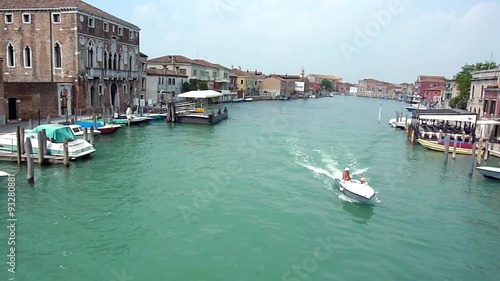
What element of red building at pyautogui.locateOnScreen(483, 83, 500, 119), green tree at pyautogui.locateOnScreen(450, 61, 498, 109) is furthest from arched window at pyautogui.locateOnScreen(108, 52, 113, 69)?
green tree at pyautogui.locateOnScreen(450, 61, 498, 109)

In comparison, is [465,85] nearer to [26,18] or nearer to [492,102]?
[492,102]

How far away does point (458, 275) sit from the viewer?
28.4 ft

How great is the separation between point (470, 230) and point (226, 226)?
21.0 ft

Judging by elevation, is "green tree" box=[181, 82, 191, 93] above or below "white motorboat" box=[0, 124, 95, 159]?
above

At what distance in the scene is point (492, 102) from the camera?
25.0 m

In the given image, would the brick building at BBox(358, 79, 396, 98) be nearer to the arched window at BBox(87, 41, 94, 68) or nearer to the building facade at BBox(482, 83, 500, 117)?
the building facade at BBox(482, 83, 500, 117)

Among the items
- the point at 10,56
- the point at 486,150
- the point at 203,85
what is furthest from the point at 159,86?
the point at 486,150

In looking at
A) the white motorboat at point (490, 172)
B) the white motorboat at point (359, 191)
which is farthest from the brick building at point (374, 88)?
the white motorboat at point (359, 191)

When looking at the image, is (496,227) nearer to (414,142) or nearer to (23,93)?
(414,142)

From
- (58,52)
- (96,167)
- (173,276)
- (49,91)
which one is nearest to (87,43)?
(58,52)

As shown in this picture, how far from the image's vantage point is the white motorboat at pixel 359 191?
12.3 metres
